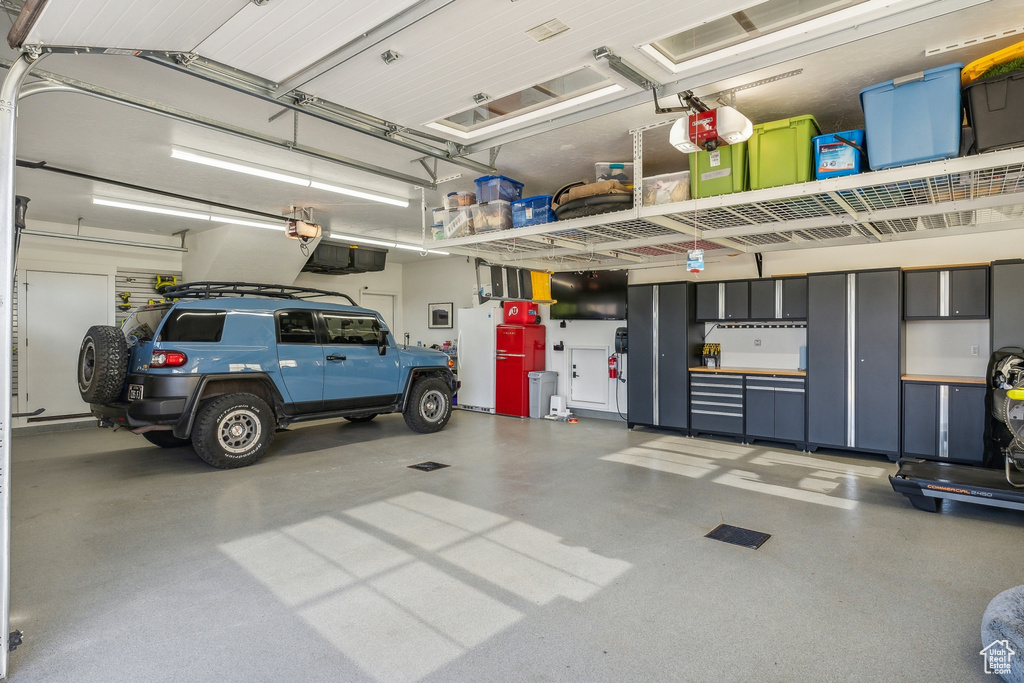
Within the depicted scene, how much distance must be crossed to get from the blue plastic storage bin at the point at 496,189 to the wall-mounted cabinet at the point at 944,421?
4660 millimetres

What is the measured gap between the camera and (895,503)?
4.20 meters

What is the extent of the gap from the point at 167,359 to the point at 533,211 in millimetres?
3779

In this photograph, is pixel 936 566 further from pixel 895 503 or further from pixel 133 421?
pixel 133 421

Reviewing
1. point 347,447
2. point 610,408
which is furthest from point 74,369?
point 610,408

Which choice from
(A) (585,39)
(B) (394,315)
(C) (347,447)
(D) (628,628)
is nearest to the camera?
(D) (628,628)

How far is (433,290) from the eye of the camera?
11.7 metres

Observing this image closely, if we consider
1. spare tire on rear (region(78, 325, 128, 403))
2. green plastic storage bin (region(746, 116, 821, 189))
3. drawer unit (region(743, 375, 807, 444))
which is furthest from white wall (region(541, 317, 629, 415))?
spare tire on rear (region(78, 325, 128, 403))

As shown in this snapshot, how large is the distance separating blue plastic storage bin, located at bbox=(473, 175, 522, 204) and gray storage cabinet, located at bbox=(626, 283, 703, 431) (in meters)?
2.69

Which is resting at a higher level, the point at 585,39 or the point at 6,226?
the point at 585,39

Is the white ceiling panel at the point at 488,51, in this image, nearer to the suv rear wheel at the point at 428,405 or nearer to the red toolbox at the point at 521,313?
the suv rear wheel at the point at 428,405

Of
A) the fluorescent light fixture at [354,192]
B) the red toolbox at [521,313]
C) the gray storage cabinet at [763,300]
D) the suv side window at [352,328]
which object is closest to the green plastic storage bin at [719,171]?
the gray storage cabinet at [763,300]

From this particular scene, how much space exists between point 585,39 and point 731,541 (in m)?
3.23

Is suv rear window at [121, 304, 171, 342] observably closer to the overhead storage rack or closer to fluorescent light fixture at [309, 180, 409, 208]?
fluorescent light fixture at [309, 180, 409, 208]

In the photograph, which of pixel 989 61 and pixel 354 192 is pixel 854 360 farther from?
pixel 354 192
